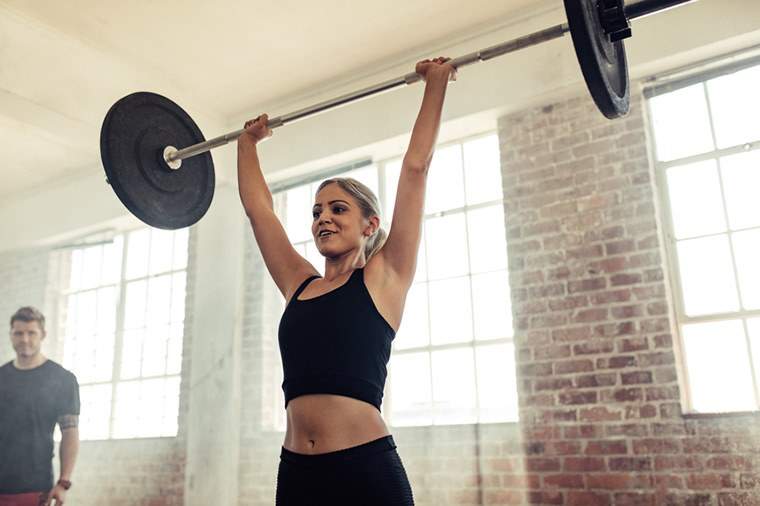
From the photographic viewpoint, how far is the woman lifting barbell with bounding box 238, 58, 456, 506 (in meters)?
1.47

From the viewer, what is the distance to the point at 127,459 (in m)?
4.64

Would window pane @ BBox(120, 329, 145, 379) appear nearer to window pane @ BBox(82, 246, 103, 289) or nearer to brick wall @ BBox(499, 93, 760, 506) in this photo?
window pane @ BBox(82, 246, 103, 289)

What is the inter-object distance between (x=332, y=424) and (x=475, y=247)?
2.25m

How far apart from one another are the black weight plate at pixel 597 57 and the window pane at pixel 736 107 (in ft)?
4.58

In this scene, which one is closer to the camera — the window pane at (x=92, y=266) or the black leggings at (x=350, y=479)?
the black leggings at (x=350, y=479)

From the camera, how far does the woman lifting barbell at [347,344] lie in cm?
147

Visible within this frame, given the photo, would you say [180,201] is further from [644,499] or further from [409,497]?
[644,499]

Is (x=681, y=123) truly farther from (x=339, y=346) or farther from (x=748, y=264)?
(x=339, y=346)

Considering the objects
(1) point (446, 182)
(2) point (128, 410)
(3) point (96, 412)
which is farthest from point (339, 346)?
(3) point (96, 412)

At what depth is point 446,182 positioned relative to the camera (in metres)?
3.85

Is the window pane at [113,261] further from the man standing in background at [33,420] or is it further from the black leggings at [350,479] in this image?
the black leggings at [350,479]

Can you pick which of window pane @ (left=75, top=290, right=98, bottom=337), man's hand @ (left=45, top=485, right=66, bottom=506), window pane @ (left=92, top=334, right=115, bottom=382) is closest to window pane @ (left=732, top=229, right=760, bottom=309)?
man's hand @ (left=45, top=485, right=66, bottom=506)

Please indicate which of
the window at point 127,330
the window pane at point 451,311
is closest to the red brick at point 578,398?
the window pane at point 451,311

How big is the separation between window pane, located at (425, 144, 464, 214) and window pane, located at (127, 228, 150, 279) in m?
2.33
